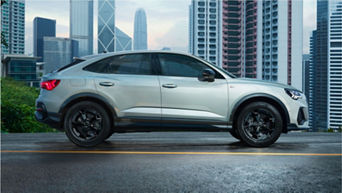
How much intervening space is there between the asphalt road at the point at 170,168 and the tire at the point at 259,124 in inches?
6.9

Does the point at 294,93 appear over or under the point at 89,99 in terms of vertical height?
over

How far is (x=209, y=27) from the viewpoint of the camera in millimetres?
178625

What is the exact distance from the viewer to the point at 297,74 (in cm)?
16212

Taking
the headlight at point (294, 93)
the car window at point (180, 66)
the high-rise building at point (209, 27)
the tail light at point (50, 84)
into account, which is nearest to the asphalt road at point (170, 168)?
the headlight at point (294, 93)

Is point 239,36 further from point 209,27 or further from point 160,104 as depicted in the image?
point 160,104

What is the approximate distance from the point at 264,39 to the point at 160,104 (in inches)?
6685

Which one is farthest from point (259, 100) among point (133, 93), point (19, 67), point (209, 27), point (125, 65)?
point (209, 27)

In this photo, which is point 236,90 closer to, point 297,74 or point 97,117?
point 97,117

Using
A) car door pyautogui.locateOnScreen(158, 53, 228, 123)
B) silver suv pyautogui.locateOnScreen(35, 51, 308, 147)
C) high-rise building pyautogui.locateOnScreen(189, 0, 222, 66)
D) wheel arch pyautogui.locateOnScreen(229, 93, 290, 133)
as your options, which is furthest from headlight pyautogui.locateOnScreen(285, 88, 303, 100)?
high-rise building pyautogui.locateOnScreen(189, 0, 222, 66)

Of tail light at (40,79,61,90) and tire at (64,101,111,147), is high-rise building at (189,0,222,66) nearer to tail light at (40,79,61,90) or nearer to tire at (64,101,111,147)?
tail light at (40,79,61,90)

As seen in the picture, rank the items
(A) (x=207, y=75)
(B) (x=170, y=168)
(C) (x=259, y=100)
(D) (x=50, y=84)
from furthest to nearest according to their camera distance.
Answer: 1. (C) (x=259, y=100)
2. (D) (x=50, y=84)
3. (A) (x=207, y=75)
4. (B) (x=170, y=168)

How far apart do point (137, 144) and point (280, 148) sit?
2618 millimetres

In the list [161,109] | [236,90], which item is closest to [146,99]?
[161,109]

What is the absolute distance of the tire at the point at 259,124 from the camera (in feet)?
22.7
